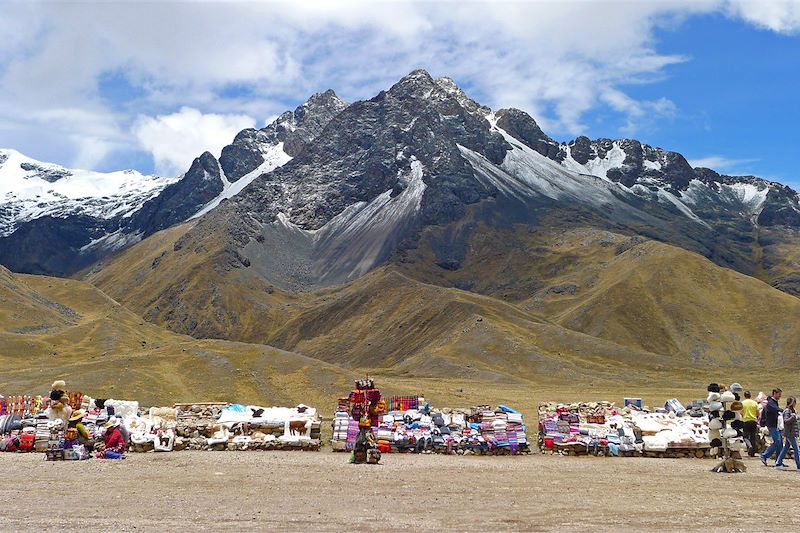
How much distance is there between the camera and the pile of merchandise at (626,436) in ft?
114

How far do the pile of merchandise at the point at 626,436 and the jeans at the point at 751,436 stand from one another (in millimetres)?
1517

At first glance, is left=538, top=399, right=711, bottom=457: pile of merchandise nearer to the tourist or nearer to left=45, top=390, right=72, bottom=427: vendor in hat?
the tourist

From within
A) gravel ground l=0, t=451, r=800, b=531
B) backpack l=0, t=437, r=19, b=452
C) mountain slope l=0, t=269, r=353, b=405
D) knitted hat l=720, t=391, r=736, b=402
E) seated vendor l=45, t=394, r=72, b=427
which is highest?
mountain slope l=0, t=269, r=353, b=405

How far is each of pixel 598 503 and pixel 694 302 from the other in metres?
149

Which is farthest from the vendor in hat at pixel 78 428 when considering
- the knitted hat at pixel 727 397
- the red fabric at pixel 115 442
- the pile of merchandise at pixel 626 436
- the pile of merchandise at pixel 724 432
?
the knitted hat at pixel 727 397

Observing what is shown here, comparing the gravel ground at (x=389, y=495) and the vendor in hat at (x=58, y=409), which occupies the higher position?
the vendor in hat at (x=58, y=409)

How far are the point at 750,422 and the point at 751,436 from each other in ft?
3.65

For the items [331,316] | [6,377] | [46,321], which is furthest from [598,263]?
[6,377]

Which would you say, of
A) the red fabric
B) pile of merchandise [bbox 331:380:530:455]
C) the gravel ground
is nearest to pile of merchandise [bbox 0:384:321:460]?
the red fabric

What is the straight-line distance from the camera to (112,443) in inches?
1319

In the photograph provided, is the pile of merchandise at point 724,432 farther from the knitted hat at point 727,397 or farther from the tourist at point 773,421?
the tourist at point 773,421

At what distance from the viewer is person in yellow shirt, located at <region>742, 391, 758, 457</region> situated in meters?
31.8

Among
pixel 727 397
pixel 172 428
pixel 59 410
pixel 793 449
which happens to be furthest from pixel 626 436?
pixel 59 410

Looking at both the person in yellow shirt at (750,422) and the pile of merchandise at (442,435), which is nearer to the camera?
the person in yellow shirt at (750,422)
